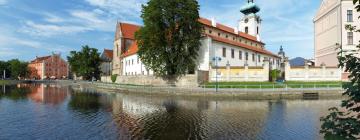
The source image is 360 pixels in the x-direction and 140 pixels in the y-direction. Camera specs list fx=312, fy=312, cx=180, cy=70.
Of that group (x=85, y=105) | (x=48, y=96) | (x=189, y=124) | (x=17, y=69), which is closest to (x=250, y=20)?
(x=48, y=96)

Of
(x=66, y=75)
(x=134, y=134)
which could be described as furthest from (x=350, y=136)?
(x=66, y=75)

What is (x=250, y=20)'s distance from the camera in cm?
9025

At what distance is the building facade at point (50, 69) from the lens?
16762cm

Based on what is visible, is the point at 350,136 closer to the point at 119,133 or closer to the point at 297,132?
the point at 297,132

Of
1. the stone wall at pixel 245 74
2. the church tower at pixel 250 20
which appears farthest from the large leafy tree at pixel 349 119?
the church tower at pixel 250 20

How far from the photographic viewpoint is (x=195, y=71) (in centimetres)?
5497

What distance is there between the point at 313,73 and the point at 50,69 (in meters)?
149

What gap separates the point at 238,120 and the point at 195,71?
106 ft

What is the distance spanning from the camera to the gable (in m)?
59.8

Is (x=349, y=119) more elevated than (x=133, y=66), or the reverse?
(x=133, y=66)

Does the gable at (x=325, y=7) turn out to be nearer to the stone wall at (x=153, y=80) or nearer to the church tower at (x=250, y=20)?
the church tower at (x=250, y=20)

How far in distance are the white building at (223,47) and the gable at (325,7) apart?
1443 cm

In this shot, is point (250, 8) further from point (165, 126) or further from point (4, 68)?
point (4, 68)

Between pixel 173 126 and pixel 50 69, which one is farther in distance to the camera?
pixel 50 69
